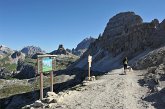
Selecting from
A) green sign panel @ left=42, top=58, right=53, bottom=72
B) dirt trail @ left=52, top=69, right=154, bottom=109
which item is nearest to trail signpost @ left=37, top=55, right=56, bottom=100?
green sign panel @ left=42, top=58, right=53, bottom=72

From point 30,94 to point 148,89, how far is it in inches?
3700

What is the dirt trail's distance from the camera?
82.4ft

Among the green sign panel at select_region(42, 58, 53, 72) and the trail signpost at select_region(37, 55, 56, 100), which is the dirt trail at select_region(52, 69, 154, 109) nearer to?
the trail signpost at select_region(37, 55, 56, 100)

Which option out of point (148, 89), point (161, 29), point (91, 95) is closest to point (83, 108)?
point (91, 95)

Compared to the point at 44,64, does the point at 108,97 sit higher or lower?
lower

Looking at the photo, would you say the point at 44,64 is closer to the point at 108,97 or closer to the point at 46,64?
the point at 46,64

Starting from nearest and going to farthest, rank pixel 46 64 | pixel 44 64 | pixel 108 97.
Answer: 1. pixel 108 97
2. pixel 44 64
3. pixel 46 64

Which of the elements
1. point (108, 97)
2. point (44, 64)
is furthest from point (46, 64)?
point (108, 97)

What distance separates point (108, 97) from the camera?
1130 inches

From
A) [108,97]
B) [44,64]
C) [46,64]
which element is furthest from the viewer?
[46,64]

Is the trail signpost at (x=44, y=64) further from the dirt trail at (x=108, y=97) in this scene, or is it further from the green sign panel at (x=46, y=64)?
the dirt trail at (x=108, y=97)

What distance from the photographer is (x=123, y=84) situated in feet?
120

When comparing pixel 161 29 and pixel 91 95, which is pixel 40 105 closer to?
pixel 91 95

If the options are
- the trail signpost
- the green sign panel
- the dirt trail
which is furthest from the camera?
the green sign panel
